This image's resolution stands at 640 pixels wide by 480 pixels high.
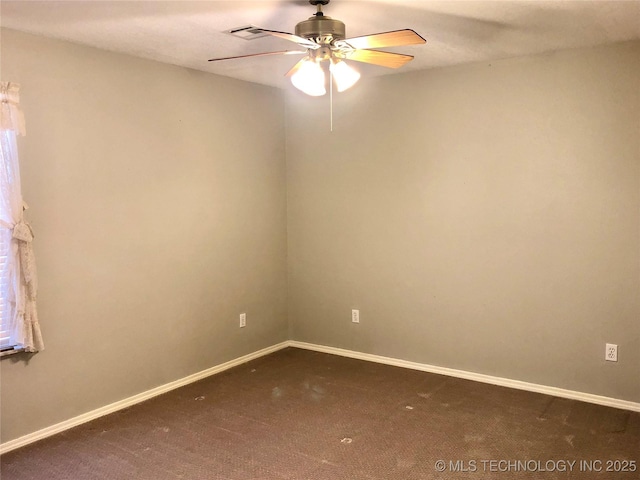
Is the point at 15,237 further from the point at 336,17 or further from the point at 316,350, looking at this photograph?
the point at 316,350

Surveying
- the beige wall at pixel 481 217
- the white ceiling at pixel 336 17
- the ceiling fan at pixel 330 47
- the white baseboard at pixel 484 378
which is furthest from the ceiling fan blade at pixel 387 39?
the white baseboard at pixel 484 378

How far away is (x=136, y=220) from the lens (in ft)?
12.1

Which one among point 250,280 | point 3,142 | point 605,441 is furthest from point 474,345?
point 3,142

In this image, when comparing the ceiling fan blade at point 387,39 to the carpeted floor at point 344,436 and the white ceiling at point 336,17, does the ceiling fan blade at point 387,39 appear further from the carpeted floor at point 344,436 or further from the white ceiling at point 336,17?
the carpeted floor at point 344,436

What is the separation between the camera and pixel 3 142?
294cm

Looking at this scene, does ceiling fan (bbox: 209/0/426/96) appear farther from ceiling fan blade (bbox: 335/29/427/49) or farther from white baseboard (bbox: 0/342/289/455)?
white baseboard (bbox: 0/342/289/455)

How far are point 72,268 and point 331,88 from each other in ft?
7.48

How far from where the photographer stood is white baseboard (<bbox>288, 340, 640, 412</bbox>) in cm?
357

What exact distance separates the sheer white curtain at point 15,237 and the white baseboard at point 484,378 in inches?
95.8

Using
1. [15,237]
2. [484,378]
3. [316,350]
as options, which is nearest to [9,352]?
[15,237]

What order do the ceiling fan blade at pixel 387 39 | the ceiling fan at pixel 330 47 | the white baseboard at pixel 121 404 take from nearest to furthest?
the ceiling fan blade at pixel 387 39
the ceiling fan at pixel 330 47
the white baseboard at pixel 121 404

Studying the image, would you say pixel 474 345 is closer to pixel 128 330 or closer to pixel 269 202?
pixel 269 202

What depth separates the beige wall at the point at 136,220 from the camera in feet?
10.4

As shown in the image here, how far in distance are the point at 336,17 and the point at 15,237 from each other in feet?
6.85
